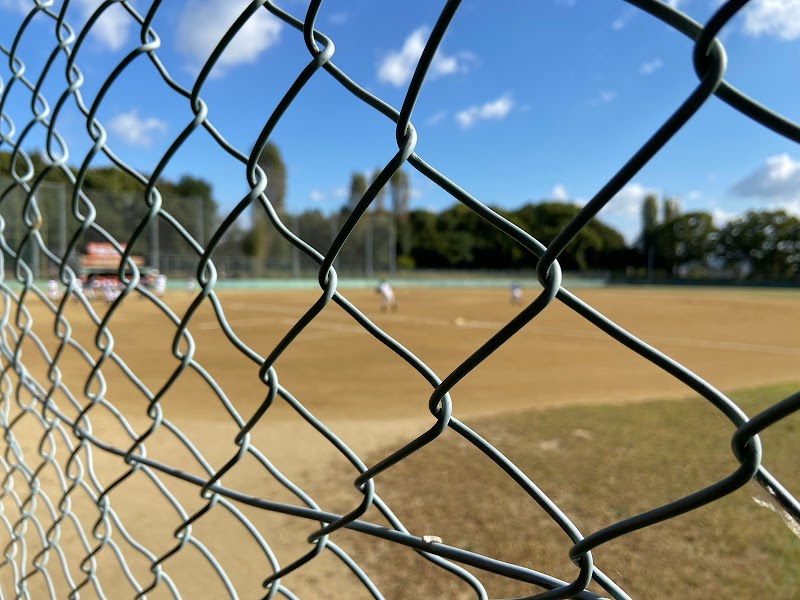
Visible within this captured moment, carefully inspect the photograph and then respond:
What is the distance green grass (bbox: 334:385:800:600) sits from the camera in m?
2.31

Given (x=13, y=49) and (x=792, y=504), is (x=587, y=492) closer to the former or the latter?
(x=792, y=504)

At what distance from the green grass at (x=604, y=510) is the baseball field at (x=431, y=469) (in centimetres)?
1

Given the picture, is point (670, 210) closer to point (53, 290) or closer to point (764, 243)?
point (764, 243)

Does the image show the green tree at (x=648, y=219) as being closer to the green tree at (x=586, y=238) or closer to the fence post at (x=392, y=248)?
the green tree at (x=586, y=238)

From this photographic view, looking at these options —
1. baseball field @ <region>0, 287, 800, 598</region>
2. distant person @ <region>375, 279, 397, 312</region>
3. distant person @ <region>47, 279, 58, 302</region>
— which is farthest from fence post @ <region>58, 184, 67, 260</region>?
baseball field @ <region>0, 287, 800, 598</region>

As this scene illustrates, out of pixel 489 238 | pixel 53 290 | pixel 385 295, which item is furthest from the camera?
pixel 489 238

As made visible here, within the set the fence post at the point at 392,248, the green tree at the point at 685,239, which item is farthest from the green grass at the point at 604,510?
the green tree at the point at 685,239

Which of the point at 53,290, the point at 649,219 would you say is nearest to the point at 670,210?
the point at 649,219

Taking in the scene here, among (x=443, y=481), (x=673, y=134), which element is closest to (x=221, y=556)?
(x=443, y=481)

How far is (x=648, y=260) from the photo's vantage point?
47688mm

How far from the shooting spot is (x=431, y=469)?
3.55 metres

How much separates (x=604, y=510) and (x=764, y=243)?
49.8 m

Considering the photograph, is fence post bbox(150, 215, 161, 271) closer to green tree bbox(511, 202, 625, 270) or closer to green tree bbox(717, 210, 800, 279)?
green tree bbox(511, 202, 625, 270)

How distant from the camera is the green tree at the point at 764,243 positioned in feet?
133
